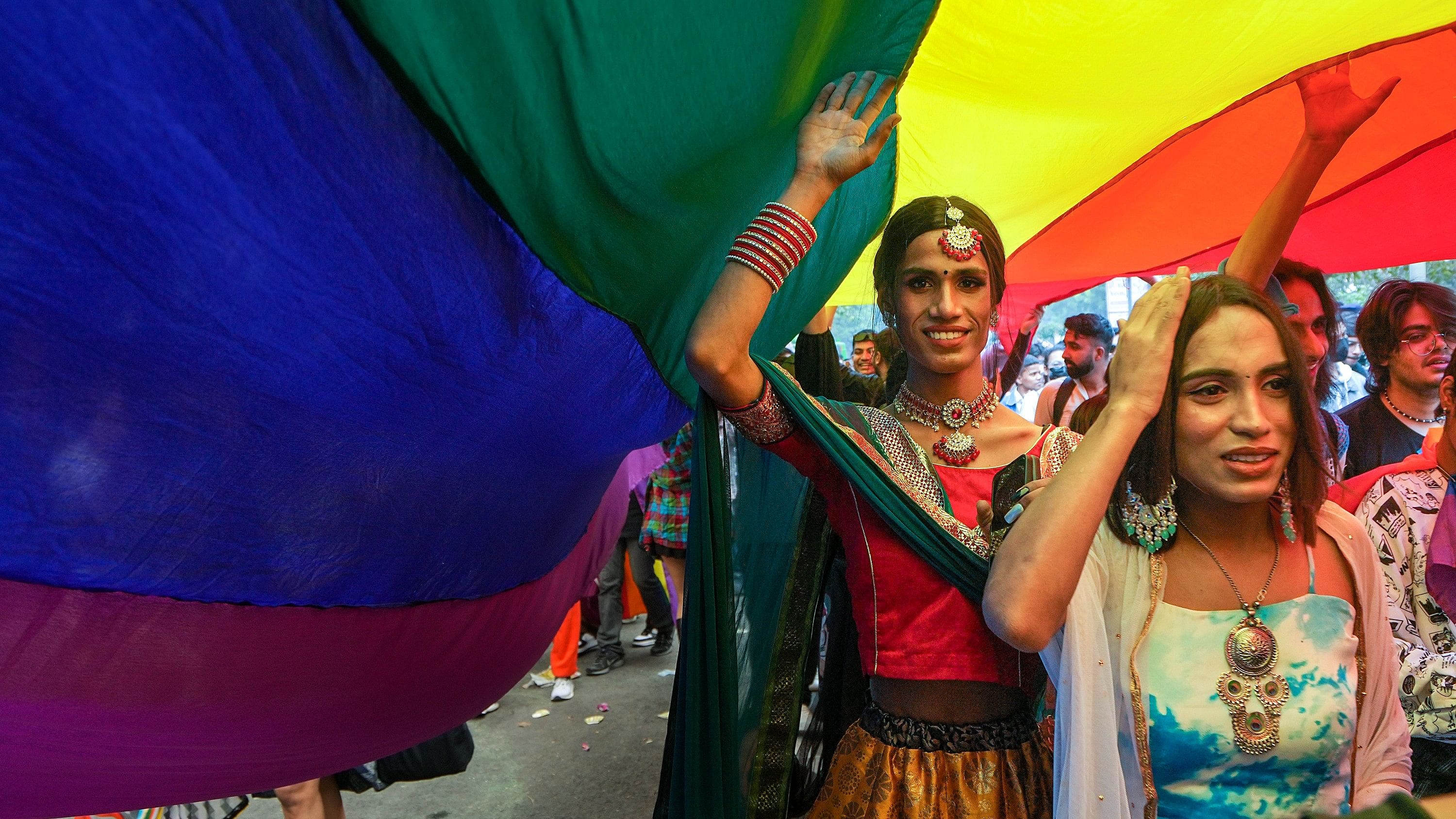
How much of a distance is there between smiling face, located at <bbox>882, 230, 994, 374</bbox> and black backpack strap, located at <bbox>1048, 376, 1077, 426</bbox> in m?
3.46

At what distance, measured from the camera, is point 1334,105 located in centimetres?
200

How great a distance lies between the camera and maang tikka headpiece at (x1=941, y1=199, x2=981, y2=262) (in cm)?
177

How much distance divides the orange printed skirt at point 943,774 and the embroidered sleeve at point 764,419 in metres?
0.53

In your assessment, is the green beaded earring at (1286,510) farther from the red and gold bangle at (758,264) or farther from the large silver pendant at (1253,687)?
the red and gold bangle at (758,264)

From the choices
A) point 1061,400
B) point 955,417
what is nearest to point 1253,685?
point 955,417

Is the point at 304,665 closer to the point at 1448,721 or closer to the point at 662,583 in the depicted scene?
the point at 1448,721

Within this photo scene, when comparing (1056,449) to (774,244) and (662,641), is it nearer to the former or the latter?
(774,244)

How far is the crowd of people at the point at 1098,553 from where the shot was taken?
4.29 feet

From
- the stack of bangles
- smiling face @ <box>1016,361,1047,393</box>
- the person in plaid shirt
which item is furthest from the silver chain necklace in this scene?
smiling face @ <box>1016,361,1047,393</box>

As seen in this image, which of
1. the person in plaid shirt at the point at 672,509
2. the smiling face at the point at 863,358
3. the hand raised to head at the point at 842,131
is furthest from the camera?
the smiling face at the point at 863,358

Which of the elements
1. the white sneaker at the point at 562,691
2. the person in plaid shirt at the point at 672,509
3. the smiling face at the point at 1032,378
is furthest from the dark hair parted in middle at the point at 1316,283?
the smiling face at the point at 1032,378

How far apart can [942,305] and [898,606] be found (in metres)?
0.57

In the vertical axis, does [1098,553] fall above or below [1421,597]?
above

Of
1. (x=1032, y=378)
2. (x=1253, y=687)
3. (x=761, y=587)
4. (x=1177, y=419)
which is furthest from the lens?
(x=1032, y=378)
